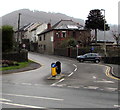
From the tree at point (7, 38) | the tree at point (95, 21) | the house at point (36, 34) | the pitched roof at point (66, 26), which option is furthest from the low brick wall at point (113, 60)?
the house at point (36, 34)

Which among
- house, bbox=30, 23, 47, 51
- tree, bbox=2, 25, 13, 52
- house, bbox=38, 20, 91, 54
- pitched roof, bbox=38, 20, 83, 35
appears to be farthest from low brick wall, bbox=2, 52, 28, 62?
house, bbox=30, 23, 47, 51

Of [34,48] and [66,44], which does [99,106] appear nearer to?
[66,44]

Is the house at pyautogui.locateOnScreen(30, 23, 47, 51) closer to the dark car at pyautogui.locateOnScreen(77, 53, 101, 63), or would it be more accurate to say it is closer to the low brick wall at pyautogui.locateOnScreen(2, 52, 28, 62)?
the dark car at pyautogui.locateOnScreen(77, 53, 101, 63)

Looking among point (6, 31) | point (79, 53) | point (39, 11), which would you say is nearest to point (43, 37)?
point (79, 53)

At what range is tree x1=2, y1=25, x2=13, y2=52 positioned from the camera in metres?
39.9

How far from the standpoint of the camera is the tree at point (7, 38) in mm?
39941

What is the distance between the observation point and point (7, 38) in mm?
40375

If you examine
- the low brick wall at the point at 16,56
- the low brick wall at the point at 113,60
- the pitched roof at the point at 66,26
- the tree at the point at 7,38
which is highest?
the pitched roof at the point at 66,26

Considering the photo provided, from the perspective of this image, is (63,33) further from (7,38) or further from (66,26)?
(7,38)

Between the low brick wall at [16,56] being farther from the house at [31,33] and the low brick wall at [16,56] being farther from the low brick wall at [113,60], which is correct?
the house at [31,33]

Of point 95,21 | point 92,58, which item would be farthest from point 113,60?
point 95,21

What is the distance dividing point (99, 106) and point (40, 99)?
2.70 m

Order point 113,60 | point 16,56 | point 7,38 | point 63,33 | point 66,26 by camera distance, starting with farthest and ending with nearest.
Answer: point 66,26 < point 63,33 < point 7,38 < point 16,56 < point 113,60

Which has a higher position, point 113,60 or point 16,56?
point 16,56
